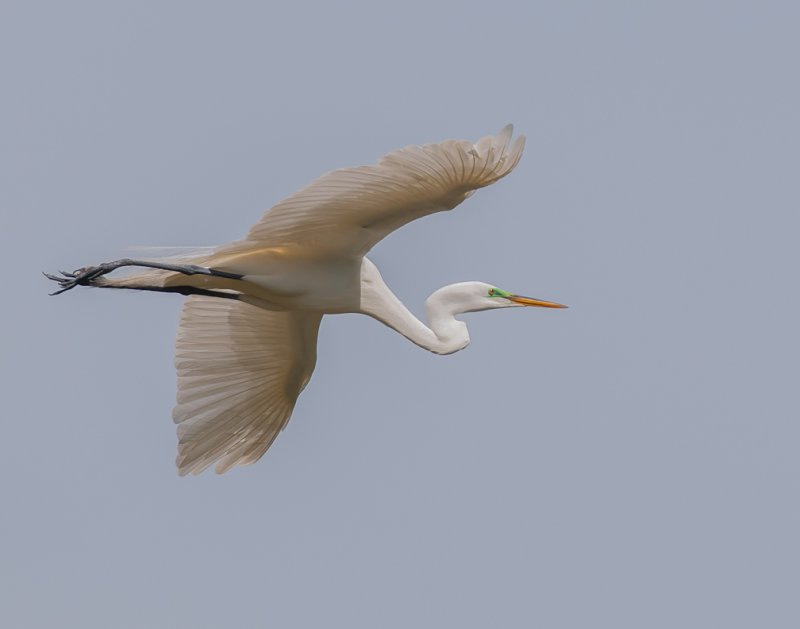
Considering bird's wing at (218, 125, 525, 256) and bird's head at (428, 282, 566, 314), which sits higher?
bird's wing at (218, 125, 525, 256)

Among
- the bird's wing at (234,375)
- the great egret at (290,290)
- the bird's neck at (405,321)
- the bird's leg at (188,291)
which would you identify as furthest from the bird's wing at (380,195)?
the bird's wing at (234,375)

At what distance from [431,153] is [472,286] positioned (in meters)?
2.61

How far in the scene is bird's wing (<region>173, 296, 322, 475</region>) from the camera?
42.3ft

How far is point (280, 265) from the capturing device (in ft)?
39.0

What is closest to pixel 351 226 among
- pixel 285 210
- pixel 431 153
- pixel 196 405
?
pixel 285 210

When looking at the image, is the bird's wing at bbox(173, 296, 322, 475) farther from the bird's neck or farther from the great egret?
the bird's neck

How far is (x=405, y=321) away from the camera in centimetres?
1217

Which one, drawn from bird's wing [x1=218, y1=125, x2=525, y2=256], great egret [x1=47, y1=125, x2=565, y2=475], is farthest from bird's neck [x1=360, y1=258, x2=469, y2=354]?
bird's wing [x1=218, y1=125, x2=525, y2=256]

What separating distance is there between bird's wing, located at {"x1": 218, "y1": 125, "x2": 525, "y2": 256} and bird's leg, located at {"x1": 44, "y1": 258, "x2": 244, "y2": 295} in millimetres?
226

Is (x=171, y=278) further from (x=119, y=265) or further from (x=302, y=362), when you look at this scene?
(x=302, y=362)

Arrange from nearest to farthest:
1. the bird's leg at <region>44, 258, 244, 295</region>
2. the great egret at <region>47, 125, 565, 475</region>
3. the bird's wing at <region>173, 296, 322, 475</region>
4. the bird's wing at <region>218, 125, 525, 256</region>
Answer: the bird's wing at <region>218, 125, 525, 256</region> → the great egret at <region>47, 125, 565, 475</region> → the bird's leg at <region>44, 258, 244, 295</region> → the bird's wing at <region>173, 296, 322, 475</region>

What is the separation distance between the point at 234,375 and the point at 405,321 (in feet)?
5.40

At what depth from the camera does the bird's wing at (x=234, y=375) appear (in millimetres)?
12883

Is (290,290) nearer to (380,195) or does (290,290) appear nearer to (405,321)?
(405,321)
